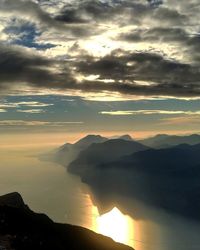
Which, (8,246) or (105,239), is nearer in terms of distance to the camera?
(8,246)

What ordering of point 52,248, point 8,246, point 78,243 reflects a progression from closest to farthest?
point 8,246 < point 52,248 < point 78,243

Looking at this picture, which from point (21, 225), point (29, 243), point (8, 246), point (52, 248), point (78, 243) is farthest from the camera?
point (78, 243)

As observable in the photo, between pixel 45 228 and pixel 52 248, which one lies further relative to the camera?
pixel 45 228

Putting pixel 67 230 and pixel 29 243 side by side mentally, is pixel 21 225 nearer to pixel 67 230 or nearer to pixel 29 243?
pixel 67 230

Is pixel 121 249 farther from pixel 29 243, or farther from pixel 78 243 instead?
pixel 29 243

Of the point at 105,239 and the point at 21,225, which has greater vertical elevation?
the point at 21,225

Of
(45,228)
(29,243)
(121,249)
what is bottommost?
(121,249)

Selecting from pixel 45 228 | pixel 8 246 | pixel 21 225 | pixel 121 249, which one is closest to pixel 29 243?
pixel 8 246

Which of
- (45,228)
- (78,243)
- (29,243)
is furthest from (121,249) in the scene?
(29,243)

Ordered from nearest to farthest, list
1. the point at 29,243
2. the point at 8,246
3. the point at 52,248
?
the point at 8,246, the point at 29,243, the point at 52,248
